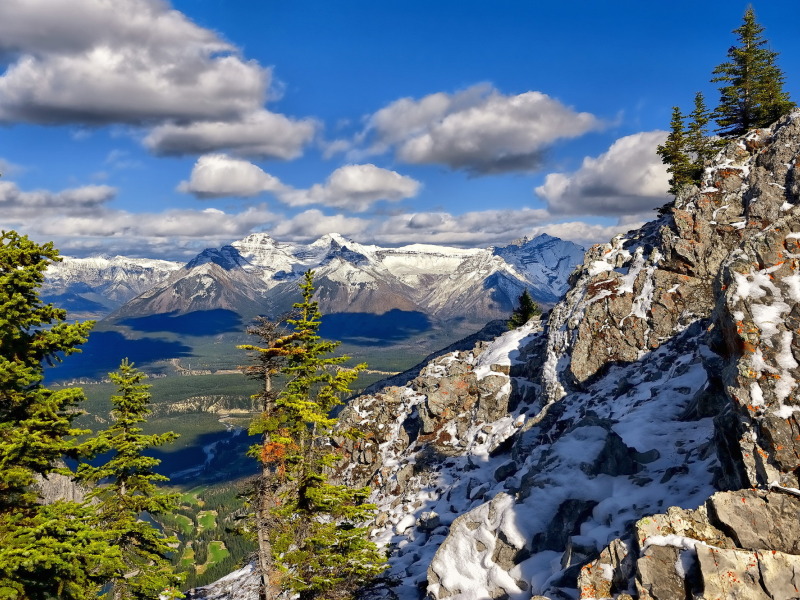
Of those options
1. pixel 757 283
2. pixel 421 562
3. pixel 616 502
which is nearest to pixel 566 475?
pixel 616 502

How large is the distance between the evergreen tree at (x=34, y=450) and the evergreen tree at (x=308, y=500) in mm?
7662

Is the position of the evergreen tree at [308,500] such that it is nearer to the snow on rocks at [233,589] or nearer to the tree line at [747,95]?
the snow on rocks at [233,589]

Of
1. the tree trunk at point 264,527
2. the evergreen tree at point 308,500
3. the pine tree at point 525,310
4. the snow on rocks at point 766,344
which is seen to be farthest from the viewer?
the pine tree at point 525,310

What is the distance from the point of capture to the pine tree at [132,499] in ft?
69.7

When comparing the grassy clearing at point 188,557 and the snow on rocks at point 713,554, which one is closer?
the snow on rocks at point 713,554

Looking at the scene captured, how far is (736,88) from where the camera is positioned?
58.3 metres

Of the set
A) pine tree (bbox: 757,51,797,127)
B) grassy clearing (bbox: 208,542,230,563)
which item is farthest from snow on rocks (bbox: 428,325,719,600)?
grassy clearing (bbox: 208,542,230,563)

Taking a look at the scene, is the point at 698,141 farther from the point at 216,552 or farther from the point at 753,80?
the point at 216,552

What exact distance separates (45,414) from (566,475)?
2635cm

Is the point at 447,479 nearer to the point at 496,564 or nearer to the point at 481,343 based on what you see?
the point at 496,564

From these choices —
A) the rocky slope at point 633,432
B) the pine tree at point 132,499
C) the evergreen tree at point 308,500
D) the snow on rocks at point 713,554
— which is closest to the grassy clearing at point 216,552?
the rocky slope at point 633,432

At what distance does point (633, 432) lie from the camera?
2878 cm

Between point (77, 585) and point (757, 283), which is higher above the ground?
point (757, 283)

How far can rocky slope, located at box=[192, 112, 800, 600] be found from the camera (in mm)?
15336
